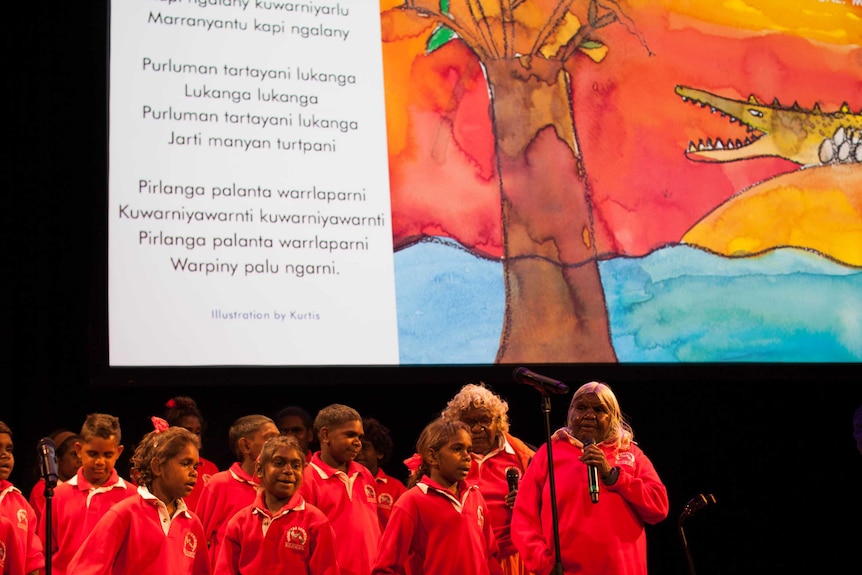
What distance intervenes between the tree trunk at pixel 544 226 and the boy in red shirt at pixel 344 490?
81cm

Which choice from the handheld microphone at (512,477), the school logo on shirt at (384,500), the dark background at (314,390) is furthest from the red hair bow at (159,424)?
the handheld microphone at (512,477)

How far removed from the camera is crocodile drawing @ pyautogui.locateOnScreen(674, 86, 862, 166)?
532 cm

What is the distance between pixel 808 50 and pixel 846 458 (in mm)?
2364

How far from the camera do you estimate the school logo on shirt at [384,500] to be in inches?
190

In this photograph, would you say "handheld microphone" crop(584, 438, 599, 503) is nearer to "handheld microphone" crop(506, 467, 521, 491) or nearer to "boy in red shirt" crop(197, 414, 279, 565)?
"handheld microphone" crop(506, 467, 521, 491)

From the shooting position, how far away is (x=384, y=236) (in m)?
4.80

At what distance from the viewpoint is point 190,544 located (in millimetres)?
3820

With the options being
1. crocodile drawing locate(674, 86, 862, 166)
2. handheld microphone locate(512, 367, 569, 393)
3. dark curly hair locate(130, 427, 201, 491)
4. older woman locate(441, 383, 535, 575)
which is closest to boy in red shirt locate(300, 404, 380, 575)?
older woman locate(441, 383, 535, 575)

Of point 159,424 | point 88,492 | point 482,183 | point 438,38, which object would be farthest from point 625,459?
point 438,38

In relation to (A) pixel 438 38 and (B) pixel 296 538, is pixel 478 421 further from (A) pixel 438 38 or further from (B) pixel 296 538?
(A) pixel 438 38

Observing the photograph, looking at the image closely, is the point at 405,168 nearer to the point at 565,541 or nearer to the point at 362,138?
the point at 362,138

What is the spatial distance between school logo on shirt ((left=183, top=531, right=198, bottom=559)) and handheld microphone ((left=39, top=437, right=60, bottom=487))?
807mm

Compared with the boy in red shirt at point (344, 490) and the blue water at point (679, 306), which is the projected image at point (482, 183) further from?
the boy in red shirt at point (344, 490)

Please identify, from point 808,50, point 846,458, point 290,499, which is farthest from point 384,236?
point 846,458
